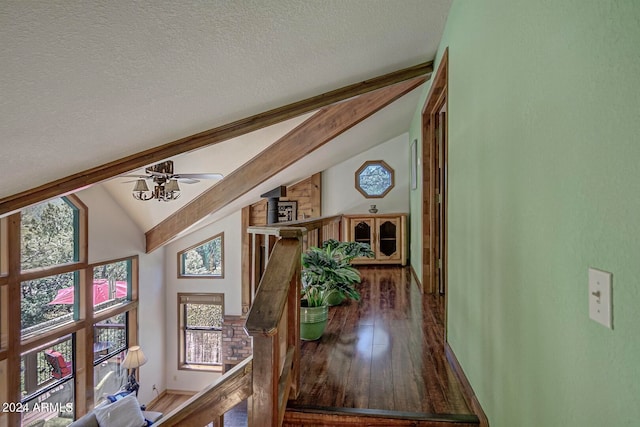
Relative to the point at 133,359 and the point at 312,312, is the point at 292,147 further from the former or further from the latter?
the point at 133,359

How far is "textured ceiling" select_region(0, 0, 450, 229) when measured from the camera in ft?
3.82

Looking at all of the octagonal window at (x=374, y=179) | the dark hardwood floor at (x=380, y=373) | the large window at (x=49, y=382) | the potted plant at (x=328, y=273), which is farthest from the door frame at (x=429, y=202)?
the large window at (x=49, y=382)

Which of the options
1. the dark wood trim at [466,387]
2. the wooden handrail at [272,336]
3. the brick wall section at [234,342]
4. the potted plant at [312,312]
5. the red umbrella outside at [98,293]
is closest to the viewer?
the wooden handrail at [272,336]

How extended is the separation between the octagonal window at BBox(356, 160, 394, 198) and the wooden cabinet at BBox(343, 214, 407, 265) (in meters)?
0.83

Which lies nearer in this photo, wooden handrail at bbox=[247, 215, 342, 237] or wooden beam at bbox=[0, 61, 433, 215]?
wooden handrail at bbox=[247, 215, 342, 237]

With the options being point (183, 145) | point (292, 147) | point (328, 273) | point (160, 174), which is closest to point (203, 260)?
point (160, 174)

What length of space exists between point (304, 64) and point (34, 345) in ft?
16.8

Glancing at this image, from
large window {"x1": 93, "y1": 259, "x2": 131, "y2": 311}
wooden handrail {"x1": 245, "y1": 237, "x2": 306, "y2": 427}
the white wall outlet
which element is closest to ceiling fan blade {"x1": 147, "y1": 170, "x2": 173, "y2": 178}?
wooden handrail {"x1": 245, "y1": 237, "x2": 306, "y2": 427}

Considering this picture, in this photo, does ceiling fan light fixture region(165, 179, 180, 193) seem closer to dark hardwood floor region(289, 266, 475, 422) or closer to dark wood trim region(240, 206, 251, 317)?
dark hardwood floor region(289, 266, 475, 422)

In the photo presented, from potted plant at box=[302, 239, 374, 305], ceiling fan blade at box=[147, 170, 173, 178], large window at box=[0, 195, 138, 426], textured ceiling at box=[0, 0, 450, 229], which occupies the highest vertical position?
textured ceiling at box=[0, 0, 450, 229]

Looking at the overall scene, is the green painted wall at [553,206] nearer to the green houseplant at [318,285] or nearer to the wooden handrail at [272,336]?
the wooden handrail at [272,336]

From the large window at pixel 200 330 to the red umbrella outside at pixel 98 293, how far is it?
1340 mm

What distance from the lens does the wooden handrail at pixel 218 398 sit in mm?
1295

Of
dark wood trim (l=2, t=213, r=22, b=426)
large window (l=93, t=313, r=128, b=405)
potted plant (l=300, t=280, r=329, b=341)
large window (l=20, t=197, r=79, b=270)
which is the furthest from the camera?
large window (l=93, t=313, r=128, b=405)
